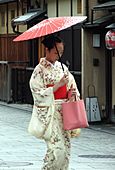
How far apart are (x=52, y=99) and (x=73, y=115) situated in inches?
12.5

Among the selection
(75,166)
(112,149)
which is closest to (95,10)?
(112,149)

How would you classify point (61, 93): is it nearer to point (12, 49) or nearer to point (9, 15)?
point (12, 49)

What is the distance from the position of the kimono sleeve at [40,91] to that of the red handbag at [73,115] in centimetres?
21

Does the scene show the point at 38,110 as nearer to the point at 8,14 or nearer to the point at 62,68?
the point at 62,68

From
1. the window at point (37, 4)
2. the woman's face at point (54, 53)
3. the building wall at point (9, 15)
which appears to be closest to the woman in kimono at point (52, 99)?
the woman's face at point (54, 53)

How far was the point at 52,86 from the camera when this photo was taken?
7.35 m

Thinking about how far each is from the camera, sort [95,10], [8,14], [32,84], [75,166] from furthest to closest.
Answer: [8,14], [95,10], [75,166], [32,84]

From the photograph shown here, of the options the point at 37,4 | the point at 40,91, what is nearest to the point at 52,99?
the point at 40,91

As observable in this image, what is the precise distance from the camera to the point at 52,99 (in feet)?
23.9

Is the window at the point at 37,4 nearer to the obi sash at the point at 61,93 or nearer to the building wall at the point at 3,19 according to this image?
the building wall at the point at 3,19

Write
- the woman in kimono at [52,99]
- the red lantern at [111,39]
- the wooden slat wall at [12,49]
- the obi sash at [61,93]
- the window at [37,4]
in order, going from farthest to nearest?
the wooden slat wall at [12,49] < the window at [37,4] < the red lantern at [111,39] < the obi sash at [61,93] < the woman in kimono at [52,99]

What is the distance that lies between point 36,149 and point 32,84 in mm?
6229

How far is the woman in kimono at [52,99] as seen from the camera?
727cm

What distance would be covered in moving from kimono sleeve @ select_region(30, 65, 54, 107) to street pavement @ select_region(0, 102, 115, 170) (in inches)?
143
